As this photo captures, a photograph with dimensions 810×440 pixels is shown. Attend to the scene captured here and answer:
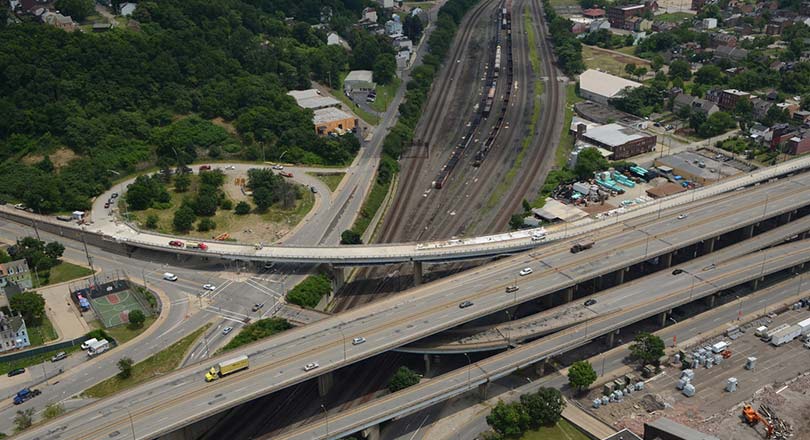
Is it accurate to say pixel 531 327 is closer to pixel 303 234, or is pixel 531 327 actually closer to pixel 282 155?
pixel 303 234

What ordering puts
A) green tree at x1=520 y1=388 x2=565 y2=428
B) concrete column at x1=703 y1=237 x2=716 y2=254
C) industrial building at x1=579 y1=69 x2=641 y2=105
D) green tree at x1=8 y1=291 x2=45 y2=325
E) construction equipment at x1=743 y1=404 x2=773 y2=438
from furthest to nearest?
industrial building at x1=579 y1=69 x2=641 y2=105 < concrete column at x1=703 y1=237 x2=716 y2=254 < green tree at x1=8 y1=291 x2=45 y2=325 < green tree at x1=520 y1=388 x2=565 y2=428 < construction equipment at x1=743 y1=404 x2=773 y2=438

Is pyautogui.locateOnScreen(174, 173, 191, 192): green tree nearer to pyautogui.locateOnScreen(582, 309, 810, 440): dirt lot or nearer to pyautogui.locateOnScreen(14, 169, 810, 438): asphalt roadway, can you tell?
pyautogui.locateOnScreen(14, 169, 810, 438): asphalt roadway

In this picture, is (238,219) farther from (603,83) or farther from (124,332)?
(603,83)

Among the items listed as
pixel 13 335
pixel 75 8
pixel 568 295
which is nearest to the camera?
pixel 13 335

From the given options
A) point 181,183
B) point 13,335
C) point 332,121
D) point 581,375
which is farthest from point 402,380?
point 332,121

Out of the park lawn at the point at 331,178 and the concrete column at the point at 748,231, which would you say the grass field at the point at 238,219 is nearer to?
the park lawn at the point at 331,178

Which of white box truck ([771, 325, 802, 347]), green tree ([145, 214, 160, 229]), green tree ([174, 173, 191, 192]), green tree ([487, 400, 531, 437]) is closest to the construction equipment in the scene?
white box truck ([771, 325, 802, 347])
